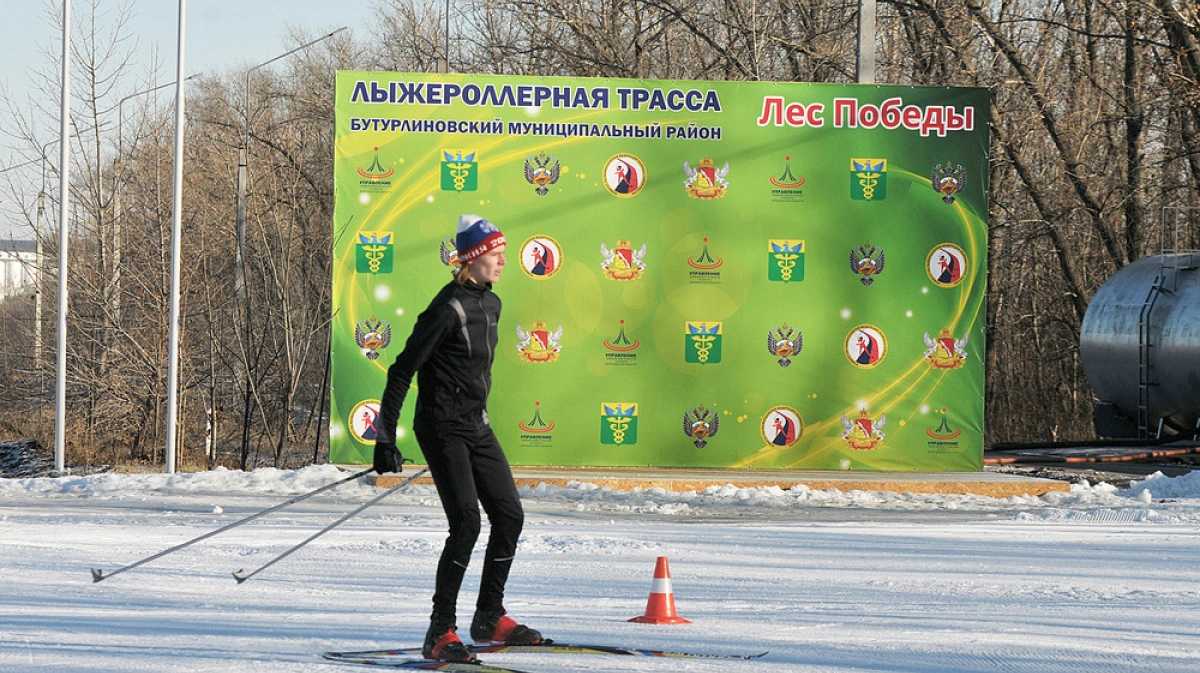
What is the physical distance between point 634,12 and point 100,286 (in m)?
14.8

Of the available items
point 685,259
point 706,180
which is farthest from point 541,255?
point 706,180

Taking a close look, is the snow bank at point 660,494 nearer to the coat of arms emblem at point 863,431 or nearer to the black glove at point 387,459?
the coat of arms emblem at point 863,431

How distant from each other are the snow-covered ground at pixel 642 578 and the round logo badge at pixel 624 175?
359 centimetres

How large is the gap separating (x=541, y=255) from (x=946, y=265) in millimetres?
4892

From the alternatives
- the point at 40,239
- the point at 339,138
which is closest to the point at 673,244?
the point at 339,138

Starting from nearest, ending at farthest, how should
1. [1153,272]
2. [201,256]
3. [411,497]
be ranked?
[411,497], [1153,272], [201,256]

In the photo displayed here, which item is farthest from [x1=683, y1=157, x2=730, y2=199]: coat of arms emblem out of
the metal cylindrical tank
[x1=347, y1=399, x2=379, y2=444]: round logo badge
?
the metal cylindrical tank

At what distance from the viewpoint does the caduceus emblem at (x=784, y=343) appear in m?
15.9

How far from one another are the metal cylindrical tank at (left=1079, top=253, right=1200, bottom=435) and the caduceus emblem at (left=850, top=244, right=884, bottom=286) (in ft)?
25.7

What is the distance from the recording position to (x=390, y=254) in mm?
15602

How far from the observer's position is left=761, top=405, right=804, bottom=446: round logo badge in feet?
52.2

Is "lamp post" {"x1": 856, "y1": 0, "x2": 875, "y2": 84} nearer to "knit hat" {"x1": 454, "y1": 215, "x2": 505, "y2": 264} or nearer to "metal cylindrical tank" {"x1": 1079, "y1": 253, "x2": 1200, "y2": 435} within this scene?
"metal cylindrical tank" {"x1": 1079, "y1": 253, "x2": 1200, "y2": 435}

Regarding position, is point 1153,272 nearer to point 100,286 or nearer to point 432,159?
point 432,159

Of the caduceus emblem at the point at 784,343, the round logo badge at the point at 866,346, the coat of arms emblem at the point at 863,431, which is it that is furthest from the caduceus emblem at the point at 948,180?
the coat of arms emblem at the point at 863,431
